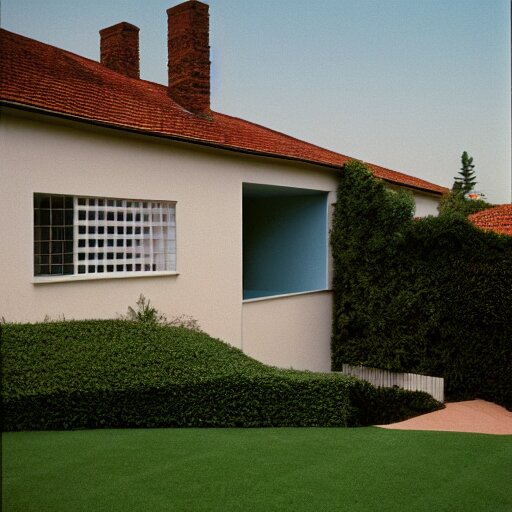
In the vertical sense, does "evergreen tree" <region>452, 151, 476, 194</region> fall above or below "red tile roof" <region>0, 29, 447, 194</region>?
above

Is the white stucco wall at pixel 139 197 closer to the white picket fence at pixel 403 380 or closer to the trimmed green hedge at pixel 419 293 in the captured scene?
the trimmed green hedge at pixel 419 293

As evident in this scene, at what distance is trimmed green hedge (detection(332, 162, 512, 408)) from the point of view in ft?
50.0

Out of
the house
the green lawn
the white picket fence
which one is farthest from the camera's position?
the white picket fence

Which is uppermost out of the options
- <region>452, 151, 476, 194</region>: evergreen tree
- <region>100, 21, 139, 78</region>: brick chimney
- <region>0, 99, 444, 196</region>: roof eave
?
<region>452, 151, 476, 194</region>: evergreen tree

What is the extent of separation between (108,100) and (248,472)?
915 centimetres

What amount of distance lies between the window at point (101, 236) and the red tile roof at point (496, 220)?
11185 millimetres

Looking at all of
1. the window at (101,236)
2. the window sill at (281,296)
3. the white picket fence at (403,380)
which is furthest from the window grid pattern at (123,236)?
the white picket fence at (403,380)

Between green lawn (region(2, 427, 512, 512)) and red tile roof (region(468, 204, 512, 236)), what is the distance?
12.7 metres

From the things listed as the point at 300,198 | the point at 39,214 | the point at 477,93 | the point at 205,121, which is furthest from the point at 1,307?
the point at 477,93

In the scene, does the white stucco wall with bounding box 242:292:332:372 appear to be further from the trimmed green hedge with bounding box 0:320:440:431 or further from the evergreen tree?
the evergreen tree

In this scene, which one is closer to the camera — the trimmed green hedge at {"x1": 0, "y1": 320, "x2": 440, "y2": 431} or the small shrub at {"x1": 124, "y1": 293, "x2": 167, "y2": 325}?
the trimmed green hedge at {"x1": 0, "y1": 320, "x2": 440, "y2": 431}

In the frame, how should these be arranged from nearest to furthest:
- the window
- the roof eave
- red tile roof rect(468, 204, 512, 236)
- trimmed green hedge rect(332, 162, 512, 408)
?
1. the roof eave
2. the window
3. trimmed green hedge rect(332, 162, 512, 408)
4. red tile roof rect(468, 204, 512, 236)

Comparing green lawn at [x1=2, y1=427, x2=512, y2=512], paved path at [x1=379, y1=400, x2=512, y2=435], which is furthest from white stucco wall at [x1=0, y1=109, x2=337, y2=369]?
paved path at [x1=379, y1=400, x2=512, y2=435]

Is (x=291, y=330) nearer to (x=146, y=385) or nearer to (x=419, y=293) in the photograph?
(x=419, y=293)
